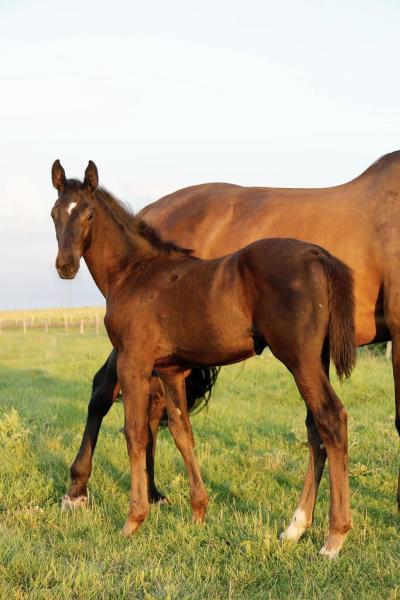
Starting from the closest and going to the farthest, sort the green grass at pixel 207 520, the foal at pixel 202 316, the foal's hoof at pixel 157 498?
the green grass at pixel 207 520 → the foal at pixel 202 316 → the foal's hoof at pixel 157 498

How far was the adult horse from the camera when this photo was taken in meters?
5.21

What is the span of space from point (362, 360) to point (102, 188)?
37.2 feet

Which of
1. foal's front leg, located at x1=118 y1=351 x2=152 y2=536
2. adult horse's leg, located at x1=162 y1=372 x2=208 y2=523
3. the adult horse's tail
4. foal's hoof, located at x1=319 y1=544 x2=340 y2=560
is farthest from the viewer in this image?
the adult horse's tail

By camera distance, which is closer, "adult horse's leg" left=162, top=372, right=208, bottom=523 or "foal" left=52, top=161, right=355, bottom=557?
"foal" left=52, top=161, right=355, bottom=557

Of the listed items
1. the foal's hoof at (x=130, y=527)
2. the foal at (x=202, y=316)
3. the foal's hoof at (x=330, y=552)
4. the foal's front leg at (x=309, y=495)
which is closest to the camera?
the foal's hoof at (x=330, y=552)

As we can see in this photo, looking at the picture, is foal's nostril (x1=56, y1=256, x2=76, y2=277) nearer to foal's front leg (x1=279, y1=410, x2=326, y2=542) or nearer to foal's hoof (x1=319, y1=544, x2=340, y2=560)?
foal's front leg (x1=279, y1=410, x2=326, y2=542)

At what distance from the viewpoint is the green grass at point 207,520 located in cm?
352

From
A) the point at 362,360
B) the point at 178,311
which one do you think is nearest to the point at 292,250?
the point at 178,311

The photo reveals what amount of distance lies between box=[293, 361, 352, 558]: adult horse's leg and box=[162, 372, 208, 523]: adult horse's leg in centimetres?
109

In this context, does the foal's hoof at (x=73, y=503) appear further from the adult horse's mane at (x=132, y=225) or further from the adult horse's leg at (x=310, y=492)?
the adult horse's mane at (x=132, y=225)

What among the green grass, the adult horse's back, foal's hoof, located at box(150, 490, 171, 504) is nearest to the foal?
the green grass

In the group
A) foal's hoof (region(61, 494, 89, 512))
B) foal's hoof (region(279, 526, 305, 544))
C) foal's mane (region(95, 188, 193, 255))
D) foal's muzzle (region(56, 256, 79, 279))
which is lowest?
foal's hoof (region(61, 494, 89, 512))

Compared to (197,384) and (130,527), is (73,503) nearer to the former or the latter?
(130,527)

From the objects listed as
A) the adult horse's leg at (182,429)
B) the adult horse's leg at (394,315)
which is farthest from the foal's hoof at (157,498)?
the adult horse's leg at (394,315)
